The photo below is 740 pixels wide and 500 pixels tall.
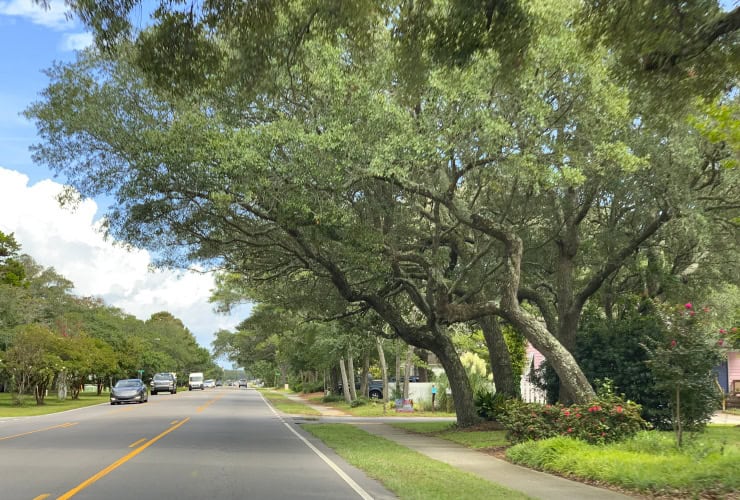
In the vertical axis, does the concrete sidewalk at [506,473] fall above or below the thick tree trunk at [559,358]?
below

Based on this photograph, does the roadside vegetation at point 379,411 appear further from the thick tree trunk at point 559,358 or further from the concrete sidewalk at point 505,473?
A: the thick tree trunk at point 559,358

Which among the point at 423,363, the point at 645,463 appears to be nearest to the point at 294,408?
the point at 423,363

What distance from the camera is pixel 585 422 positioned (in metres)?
14.9

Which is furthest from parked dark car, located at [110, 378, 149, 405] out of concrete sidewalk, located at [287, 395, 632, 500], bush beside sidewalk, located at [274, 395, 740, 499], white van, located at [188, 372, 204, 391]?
white van, located at [188, 372, 204, 391]

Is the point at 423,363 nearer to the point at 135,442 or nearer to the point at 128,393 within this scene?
the point at 128,393

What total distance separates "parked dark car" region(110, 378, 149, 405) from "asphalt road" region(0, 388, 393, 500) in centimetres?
2164

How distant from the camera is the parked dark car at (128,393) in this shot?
141 feet

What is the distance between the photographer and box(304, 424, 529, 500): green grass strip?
1017cm

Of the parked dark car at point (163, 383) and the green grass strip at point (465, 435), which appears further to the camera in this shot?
the parked dark car at point (163, 383)

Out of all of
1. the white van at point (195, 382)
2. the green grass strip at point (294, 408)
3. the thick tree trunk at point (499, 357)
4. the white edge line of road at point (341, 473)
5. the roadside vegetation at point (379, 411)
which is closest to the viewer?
the white edge line of road at point (341, 473)

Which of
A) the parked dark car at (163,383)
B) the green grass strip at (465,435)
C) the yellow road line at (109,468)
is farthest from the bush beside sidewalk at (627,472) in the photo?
the parked dark car at (163,383)

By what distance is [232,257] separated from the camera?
2252 cm

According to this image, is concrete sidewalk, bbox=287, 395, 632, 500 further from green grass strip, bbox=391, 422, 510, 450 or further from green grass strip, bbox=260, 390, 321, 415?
green grass strip, bbox=260, 390, 321, 415

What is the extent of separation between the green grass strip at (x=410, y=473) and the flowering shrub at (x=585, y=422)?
251 cm
